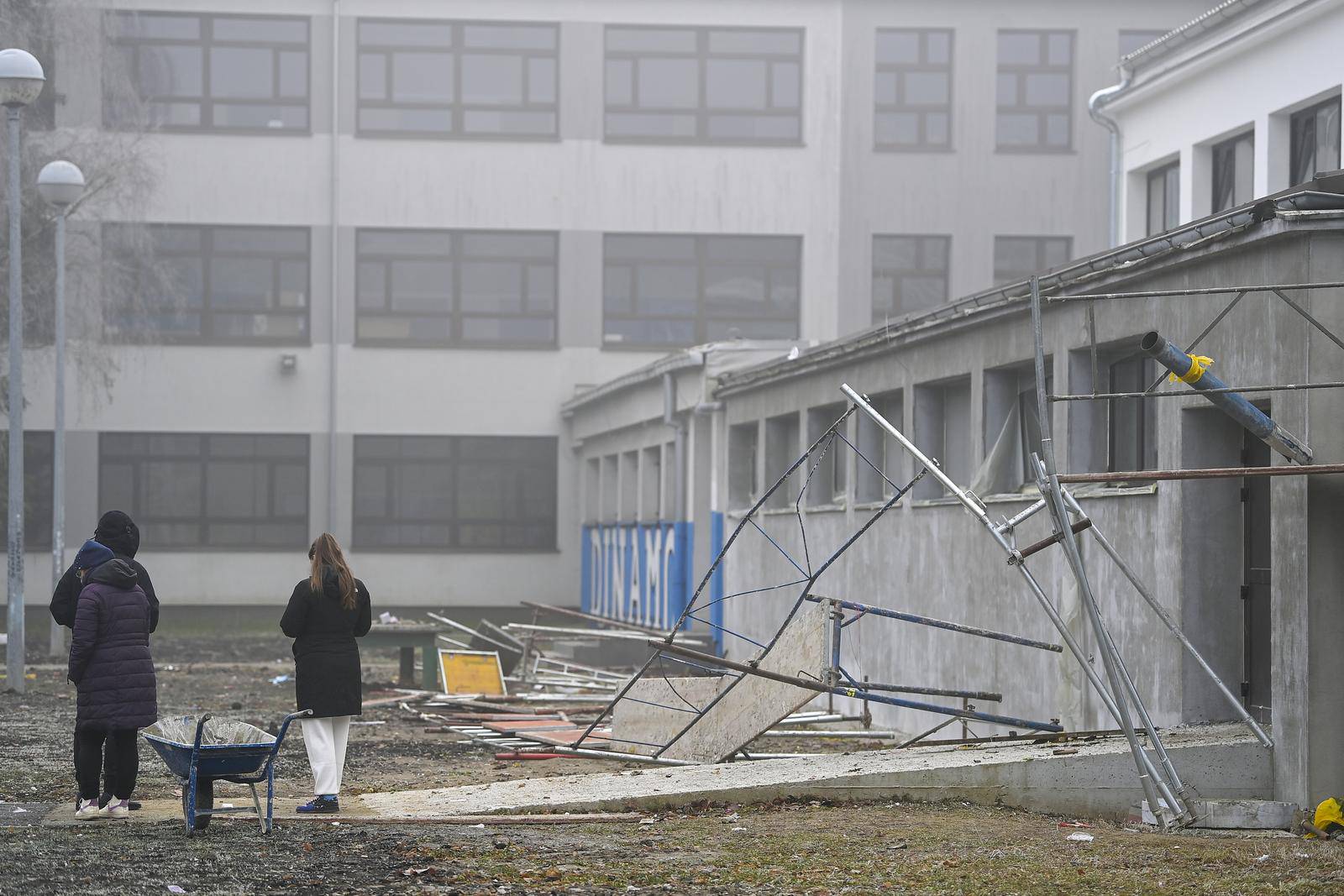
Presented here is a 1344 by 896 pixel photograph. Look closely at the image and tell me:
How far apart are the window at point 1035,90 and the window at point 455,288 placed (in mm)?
9614

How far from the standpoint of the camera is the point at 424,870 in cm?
938

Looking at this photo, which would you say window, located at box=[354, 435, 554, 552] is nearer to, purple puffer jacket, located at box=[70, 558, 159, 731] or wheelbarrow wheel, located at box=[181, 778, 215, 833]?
purple puffer jacket, located at box=[70, 558, 159, 731]

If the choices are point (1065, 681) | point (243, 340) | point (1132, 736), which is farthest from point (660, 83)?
point (1132, 736)

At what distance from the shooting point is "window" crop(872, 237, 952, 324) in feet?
123

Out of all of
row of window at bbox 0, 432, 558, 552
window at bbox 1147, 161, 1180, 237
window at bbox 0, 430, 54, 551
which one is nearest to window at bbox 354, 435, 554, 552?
row of window at bbox 0, 432, 558, 552

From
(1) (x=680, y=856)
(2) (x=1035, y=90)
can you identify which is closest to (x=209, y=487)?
(2) (x=1035, y=90)

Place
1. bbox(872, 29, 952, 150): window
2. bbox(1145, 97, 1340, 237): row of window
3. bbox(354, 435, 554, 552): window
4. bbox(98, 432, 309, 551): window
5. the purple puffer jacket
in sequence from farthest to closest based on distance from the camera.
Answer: bbox(872, 29, 952, 150): window, bbox(354, 435, 554, 552): window, bbox(98, 432, 309, 551): window, bbox(1145, 97, 1340, 237): row of window, the purple puffer jacket

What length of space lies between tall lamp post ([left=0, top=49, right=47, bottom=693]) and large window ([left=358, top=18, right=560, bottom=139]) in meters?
16.5

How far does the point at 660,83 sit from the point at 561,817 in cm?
2745

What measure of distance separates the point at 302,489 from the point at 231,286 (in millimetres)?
4143

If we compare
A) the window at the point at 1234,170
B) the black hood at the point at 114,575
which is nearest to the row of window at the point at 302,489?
the window at the point at 1234,170

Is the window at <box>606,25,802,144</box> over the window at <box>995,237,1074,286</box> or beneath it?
over

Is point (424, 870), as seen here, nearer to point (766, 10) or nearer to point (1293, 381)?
point (1293, 381)

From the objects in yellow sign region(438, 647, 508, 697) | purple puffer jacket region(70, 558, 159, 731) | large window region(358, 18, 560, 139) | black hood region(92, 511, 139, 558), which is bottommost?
yellow sign region(438, 647, 508, 697)
